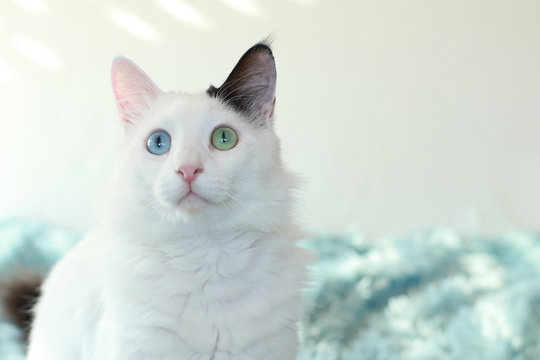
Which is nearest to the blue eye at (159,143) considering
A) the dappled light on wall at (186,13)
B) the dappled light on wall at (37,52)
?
the dappled light on wall at (186,13)

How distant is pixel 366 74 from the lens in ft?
10.2

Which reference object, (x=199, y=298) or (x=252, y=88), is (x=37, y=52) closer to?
(x=252, y=88)

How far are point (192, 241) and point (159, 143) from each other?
0.25 m

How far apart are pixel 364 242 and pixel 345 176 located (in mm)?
412

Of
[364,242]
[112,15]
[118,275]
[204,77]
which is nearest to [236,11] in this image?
[204,77]

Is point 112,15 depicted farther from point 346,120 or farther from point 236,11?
point 346,120

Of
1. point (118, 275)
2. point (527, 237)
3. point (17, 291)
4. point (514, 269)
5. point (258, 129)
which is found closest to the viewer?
point (118, 275)

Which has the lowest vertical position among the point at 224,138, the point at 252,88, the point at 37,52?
the point at 224,138

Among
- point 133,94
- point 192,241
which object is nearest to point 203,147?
point 192,241

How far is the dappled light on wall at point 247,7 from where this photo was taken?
3.08 meters

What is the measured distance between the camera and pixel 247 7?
10.1ft

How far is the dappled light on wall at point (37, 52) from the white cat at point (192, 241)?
202cm

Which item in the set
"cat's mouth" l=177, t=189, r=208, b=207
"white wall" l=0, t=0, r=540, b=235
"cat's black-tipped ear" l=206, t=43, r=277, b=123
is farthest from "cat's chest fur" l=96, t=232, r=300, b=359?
"white wall" l=0, t=0, r=540, b=235

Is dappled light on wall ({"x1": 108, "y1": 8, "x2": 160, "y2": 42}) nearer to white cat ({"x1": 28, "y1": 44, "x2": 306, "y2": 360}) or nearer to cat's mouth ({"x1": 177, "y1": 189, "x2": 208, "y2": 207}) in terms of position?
white cat ({"x1": 28, "y1": 44, "x2": 306, "y2": 360})
